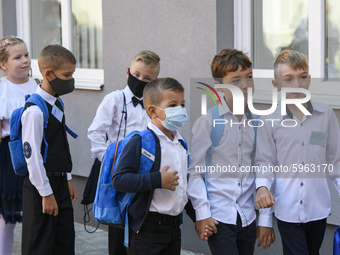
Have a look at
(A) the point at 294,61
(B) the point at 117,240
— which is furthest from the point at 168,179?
(B) the point at 117,240

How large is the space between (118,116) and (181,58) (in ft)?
4.41

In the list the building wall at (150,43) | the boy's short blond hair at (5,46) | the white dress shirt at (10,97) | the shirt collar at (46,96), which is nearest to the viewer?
the shirt collar at (46,96)

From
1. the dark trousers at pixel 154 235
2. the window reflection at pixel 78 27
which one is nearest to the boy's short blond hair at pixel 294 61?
the dark trousers at pixel 154 235

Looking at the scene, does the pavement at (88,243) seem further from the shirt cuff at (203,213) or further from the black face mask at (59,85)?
the shirt cuff at (203,213)

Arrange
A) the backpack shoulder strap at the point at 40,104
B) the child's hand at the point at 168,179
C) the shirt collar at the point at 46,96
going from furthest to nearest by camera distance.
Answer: the shirt collar at the point at 46,96 < the backpack shoulder strap at the point at 40,104 < the child's hand at the point at 168,179

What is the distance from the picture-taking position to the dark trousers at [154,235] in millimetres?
3672

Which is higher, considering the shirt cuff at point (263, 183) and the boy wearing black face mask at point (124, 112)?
the boy wearing black face mask at point (124, 112)

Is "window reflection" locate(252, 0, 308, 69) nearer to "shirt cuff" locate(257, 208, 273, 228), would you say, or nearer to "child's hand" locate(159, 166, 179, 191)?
"shirt cuff" locate(257, 208, 273, 228)

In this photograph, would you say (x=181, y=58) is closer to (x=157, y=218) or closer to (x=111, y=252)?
(x=111, y=252)

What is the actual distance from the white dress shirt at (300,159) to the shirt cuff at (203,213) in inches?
13.5

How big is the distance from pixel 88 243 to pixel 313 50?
3.03 meters

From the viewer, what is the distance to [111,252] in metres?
4.75

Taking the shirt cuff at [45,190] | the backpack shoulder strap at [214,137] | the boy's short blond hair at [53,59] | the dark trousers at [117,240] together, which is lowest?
the dark trousers at [117,240]

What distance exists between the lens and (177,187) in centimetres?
373
